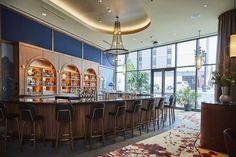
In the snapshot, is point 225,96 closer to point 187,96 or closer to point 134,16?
point 134,16

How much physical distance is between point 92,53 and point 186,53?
5864mm

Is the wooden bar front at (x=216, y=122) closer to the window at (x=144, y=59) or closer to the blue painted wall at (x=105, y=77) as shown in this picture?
the window at (x=144, y=59)

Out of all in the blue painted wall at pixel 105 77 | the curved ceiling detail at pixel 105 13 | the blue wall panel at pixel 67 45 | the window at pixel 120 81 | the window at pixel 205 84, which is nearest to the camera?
the curved ceiling detail at pixel 105 13

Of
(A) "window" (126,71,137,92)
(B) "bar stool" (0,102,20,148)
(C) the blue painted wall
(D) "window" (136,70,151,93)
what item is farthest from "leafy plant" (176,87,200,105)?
(B) "bar stool" (0,102,20,148)

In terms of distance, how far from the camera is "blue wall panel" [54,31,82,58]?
8.59 m

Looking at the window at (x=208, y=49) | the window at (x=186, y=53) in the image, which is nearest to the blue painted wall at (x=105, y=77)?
the window at (x=186, y=53)

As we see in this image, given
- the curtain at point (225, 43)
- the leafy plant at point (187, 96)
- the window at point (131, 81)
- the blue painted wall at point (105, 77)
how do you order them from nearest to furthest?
1. the curtain at point (225, 43)
2. the leafy plant at point (187, 96)
3. the blue painted wall at point (105, 77)
4. the window at point (131, 81)

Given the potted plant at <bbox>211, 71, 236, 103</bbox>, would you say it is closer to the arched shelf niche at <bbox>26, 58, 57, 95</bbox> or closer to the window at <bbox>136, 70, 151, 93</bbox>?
the arched shelf niche at <bbox>26, 58, 57, 95</bbox>

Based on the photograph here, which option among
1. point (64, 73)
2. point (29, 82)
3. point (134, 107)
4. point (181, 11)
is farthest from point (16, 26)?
point (181, 11)

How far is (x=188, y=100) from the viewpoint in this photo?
9.93m

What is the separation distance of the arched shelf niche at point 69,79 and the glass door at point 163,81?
16.8ft

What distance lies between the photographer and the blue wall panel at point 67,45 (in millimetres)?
8586

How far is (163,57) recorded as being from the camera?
37.3 ft

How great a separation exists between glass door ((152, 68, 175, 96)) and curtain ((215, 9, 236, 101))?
461 centimetres
